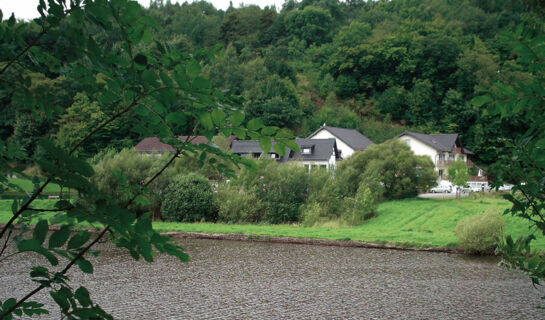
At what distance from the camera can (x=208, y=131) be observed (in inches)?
44.4

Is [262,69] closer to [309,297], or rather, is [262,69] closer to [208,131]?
[309,297]

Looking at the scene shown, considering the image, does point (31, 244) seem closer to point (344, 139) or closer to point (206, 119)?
point (206, 119)

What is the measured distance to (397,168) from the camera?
24.8 meters

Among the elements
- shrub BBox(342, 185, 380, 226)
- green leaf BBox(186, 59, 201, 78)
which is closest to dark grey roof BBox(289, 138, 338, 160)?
shrub BBox(342, 185, 380, 226)

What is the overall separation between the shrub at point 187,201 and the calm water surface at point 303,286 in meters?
6.33

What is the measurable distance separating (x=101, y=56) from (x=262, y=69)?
167 ft

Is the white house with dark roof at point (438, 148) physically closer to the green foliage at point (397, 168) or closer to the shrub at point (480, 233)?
the green foliage at point (397, 168)

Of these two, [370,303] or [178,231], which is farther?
[178,231]

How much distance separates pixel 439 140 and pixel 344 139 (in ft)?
25.9

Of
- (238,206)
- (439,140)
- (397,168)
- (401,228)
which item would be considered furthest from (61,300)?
(439,140)

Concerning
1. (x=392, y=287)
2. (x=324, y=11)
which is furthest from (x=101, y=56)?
(x=324, y=11)

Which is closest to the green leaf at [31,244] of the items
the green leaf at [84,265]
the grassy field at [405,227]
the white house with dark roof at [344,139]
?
the green leaf at [84,265]

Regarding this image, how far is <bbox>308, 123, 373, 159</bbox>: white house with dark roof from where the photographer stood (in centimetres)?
3653

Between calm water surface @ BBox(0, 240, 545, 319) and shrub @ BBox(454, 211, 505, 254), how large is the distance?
0.70 meters
